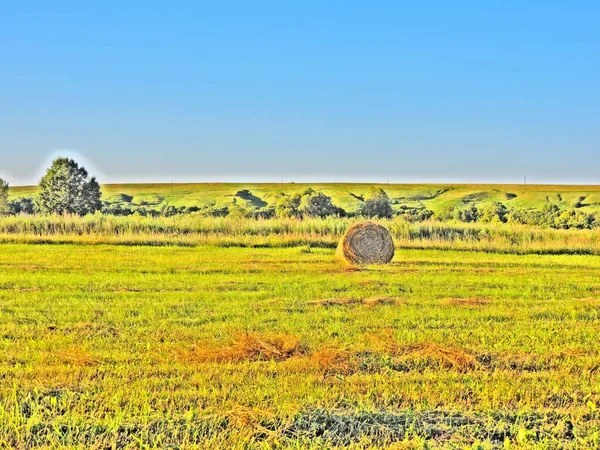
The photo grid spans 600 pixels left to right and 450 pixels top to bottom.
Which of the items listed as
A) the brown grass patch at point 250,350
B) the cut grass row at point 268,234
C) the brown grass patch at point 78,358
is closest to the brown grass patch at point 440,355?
the brown grass patch at point 250,350

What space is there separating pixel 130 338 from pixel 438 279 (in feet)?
27.9

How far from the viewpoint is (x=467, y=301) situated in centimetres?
1223

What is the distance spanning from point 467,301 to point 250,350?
533cm

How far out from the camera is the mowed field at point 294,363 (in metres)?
5.61

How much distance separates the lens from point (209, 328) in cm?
942

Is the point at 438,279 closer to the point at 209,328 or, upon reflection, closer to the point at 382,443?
the point at 209,328

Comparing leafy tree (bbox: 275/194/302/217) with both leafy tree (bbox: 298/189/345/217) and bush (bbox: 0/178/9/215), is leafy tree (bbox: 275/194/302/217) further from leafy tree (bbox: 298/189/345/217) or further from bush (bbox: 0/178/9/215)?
bush (bbox: 0/178/9/215)

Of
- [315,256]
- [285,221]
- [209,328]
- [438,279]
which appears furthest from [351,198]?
[209,328]

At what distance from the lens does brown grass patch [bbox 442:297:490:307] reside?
12.0 m

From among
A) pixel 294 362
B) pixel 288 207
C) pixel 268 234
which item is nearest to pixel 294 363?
pixel 294 362

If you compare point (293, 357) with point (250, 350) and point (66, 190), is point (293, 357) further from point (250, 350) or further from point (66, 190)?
point (66, 190)

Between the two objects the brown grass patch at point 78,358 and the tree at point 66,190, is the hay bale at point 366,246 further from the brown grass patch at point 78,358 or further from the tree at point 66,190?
the tree at point 66,190

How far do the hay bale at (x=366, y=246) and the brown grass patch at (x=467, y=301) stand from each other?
811cm

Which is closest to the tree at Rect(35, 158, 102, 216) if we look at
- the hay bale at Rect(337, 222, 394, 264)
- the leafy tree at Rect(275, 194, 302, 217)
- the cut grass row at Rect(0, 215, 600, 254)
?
the leafy tree at Rect(275, 194, 302, 217)
